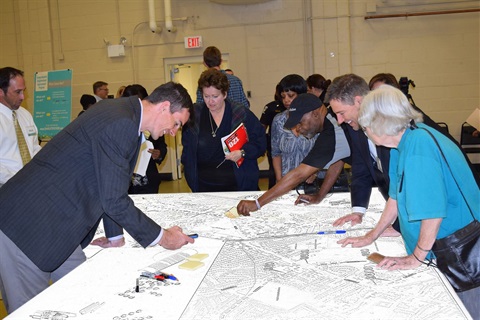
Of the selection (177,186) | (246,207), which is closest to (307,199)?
(246,207)

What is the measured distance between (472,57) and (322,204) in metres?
5.62

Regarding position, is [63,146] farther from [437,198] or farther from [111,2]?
[111,2]

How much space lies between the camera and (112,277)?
6.20 ft

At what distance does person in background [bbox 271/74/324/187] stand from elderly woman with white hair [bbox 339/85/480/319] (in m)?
1.50

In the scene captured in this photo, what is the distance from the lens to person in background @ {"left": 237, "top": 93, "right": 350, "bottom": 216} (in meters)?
2.79

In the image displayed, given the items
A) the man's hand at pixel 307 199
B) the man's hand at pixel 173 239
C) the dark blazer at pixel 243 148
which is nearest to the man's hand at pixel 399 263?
the man's hand at pixel 173 239

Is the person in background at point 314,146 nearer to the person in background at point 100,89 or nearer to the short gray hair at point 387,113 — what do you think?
the short gray hair at point 387,113

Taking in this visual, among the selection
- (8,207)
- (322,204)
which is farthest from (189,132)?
(8,207)

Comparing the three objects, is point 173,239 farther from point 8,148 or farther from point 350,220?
point 8,148

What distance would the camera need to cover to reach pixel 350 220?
245 cm

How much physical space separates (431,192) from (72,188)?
4.43ft

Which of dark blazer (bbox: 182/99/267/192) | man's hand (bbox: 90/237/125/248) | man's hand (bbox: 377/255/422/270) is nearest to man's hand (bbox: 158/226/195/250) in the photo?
man's hand (bbox: 90/237/125/248)

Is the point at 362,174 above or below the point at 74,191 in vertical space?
below

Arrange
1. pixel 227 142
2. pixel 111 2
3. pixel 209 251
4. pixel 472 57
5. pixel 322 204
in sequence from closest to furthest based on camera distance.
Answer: pixel 209 251, pixel 322 204, pixel 227 142, pixel 472 57, pixel 111 2
